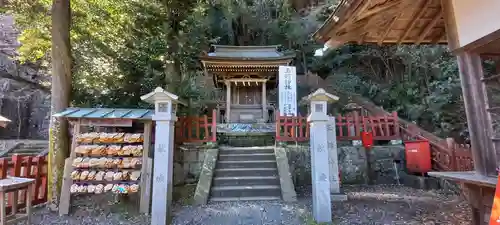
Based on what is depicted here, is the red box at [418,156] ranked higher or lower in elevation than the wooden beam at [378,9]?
lower

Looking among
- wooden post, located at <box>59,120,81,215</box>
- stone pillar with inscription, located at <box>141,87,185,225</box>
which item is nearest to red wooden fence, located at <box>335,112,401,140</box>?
stone pillar with inscription, located at <box>141,87,185,225</box>

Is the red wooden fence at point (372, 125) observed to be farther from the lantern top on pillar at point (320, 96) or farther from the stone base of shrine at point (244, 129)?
the lantern top on pillar at point (320, 96)

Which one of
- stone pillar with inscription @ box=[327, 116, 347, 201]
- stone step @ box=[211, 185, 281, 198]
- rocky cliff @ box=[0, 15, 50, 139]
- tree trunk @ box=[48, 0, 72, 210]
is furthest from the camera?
rocky cliff @ box=[0, 15, 50, 139]

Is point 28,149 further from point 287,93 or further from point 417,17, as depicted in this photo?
point 417,17

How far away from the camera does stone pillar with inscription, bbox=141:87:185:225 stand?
14.0 ft

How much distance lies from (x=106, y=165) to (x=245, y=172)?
3.33 metres

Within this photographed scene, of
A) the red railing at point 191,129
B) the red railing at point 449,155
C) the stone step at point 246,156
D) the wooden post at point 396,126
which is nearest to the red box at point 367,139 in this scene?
the wooden post at point 396,126

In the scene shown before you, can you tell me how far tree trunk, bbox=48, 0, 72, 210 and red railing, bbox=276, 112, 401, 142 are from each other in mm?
5610

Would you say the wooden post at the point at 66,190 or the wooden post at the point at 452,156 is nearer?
the wooden post at the point at 66,190

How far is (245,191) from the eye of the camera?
234 inches

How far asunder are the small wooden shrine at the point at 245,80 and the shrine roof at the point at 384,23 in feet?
24.8

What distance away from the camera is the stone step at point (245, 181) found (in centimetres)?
627

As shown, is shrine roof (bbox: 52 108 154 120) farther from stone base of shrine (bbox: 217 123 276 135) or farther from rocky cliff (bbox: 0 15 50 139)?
rocky cliff (bbox: 0 15 50 139)

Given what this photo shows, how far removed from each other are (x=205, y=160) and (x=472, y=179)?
18.7 ft
